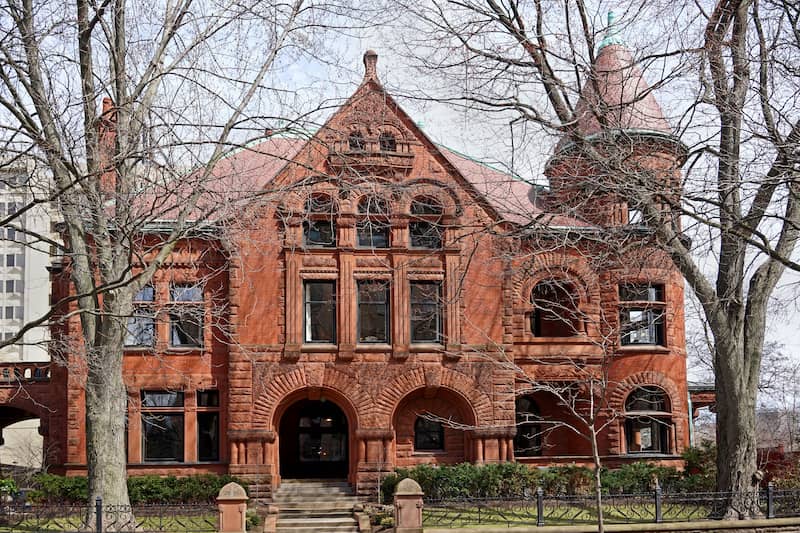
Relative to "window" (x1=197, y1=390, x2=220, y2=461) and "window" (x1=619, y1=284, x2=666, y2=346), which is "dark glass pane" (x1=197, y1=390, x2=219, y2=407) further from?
"window" (x1=619, y1=284, x2=666, y2=346)

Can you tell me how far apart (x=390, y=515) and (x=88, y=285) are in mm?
9642

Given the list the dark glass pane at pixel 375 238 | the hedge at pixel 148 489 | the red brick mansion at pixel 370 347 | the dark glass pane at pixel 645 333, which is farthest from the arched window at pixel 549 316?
the hedge at pixel 148 489

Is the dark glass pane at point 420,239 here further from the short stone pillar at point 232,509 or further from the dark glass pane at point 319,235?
the short stone pillar at point 232,509

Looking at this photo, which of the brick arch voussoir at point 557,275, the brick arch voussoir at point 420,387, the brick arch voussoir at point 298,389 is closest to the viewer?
the brick arch voussoir at point 298,389

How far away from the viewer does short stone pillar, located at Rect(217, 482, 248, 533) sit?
21438 millimetres

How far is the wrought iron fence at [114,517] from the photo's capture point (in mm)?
19938

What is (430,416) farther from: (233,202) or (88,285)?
(233,202)

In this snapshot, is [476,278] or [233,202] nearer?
[233,202]

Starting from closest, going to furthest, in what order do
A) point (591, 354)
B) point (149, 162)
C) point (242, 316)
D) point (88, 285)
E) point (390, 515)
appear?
point (149, 162) → point (88, 285) → point (390, 515) → point (242, 316) → point (591, 354)

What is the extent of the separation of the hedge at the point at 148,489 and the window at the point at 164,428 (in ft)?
5.50

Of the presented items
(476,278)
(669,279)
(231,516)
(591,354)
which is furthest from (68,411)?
(669,279)

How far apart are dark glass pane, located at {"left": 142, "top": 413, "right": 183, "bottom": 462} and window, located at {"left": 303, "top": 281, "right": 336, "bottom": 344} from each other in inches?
184

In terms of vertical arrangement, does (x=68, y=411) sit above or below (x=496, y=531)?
above

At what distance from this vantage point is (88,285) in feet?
67.7
